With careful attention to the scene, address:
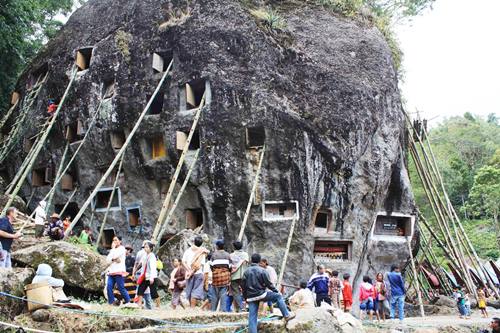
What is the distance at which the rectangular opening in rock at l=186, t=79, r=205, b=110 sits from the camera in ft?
57.6

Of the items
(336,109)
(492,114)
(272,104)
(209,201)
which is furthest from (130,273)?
(492,114)

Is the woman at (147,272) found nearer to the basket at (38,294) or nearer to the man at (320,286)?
the basket at (38,294)

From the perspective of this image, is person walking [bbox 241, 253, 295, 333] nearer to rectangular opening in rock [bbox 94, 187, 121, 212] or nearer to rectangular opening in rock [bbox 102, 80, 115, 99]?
rectangular opening in rock [bbox 94, 187, 121, 212]

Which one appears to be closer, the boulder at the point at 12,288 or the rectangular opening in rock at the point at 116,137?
the boulder at the point at 12,288

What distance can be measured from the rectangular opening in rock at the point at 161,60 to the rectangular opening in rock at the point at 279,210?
6730 mm

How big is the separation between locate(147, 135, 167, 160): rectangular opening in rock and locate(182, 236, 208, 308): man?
8.81m

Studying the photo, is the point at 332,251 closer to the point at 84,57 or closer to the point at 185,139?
the point at 185,139

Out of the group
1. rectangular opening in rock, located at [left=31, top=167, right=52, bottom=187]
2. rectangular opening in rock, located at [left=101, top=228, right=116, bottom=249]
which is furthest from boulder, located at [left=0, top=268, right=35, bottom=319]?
rectangular opening in rock, located at [left=31, top=167, right=52, bottom=187]

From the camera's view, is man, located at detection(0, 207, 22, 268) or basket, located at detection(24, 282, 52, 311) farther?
man, located at detection(0, 207, 22, 268)

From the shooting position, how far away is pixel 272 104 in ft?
54.5

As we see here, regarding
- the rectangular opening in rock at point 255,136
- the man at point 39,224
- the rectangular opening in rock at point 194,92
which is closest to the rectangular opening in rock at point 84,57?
the rectangular opening in rock at point 194,92

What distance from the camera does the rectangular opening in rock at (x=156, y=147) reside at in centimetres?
1802

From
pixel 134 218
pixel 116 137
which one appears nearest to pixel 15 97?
pixel 116 137

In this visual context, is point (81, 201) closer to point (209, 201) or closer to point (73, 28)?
point (209, 201)
